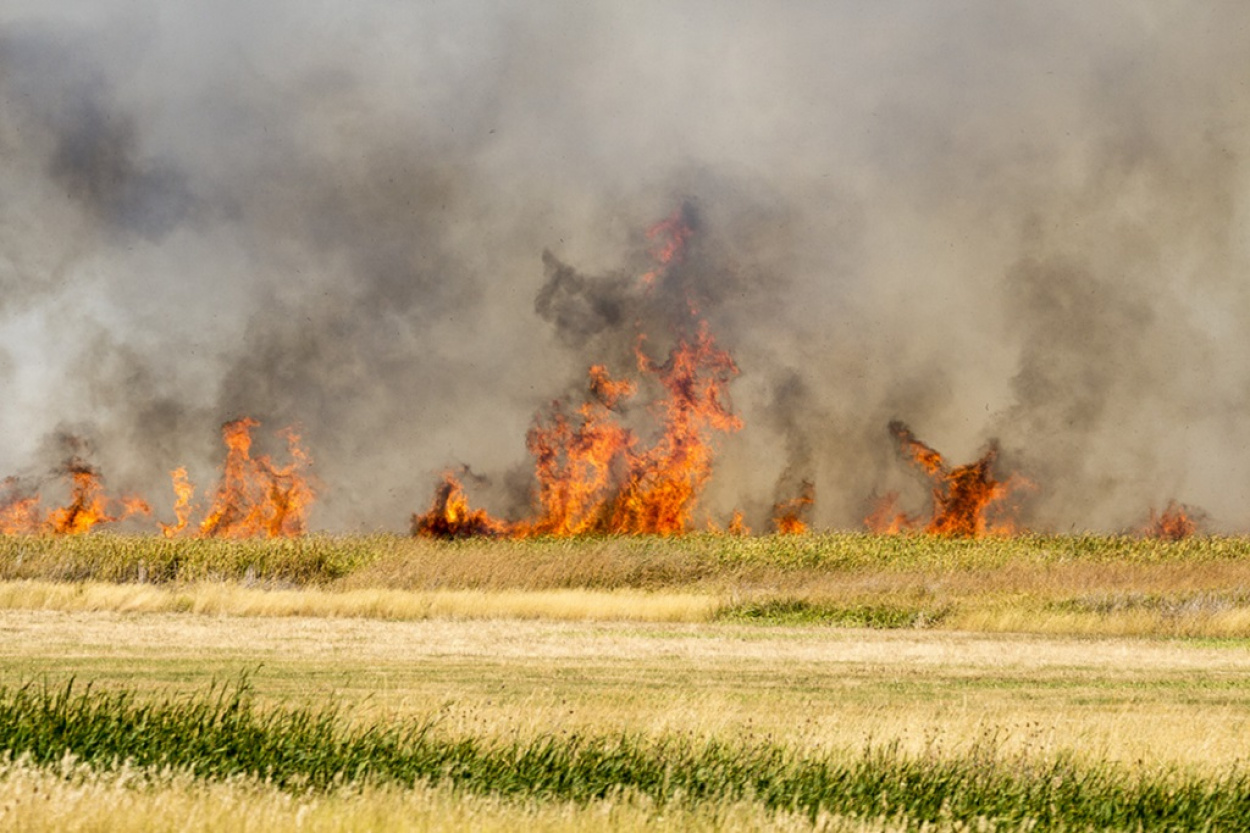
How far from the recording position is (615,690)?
23.4 meters

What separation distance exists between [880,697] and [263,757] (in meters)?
12.7

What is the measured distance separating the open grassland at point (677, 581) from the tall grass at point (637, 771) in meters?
26.1

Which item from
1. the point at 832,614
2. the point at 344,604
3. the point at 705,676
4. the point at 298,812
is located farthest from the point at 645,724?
the point at 832,614

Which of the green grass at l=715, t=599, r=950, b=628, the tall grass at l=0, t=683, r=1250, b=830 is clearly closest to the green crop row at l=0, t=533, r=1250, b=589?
the green grass at l=715, t=599, r=950, b=628

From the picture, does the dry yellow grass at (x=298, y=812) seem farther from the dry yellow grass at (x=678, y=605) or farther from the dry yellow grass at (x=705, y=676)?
the dry yellow grass at (x=678, y=605)

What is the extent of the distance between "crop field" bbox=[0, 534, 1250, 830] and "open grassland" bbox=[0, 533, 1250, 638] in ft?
0.63

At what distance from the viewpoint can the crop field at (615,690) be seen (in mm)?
12453

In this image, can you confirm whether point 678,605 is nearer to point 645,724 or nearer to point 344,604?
point 344,604

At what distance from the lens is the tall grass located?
43.0ft

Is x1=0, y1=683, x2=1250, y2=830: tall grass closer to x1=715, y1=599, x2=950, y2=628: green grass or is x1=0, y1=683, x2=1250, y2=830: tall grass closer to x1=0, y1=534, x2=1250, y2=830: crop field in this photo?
x1=0, y1=534, x2=1250, y2=830: crop field

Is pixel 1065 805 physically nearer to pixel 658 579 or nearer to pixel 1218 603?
pixel 1218 603

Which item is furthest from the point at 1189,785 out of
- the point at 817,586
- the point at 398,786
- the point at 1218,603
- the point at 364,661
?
the point at 817,586

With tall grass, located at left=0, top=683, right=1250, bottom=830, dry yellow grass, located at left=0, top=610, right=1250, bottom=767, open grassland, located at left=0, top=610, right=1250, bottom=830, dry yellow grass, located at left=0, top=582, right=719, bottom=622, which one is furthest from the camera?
dry yellow grass, located at left=0, top=582, right=719, bottom=622

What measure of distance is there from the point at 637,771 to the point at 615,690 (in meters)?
9.52
